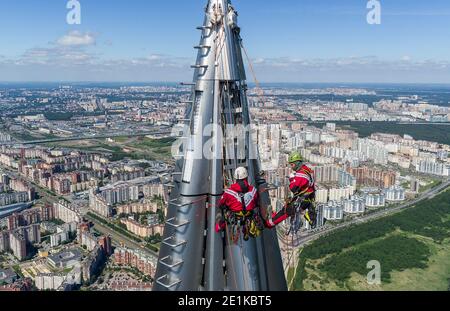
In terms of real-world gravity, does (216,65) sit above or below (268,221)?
above

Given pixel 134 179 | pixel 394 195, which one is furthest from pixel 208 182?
pixel 134 179

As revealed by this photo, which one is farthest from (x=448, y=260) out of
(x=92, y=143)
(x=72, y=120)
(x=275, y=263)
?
(x=72, y=120)

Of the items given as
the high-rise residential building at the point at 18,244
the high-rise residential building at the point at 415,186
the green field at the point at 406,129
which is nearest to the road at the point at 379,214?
the high-rise residential building at the point at 415,186

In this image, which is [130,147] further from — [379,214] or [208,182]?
[208,182]

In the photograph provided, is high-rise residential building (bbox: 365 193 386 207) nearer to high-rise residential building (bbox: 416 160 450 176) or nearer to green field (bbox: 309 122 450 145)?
high-rise residential building (bbox: 416 160 450 176)

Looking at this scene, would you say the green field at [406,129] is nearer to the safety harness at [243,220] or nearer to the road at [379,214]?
the road at [379,214]
